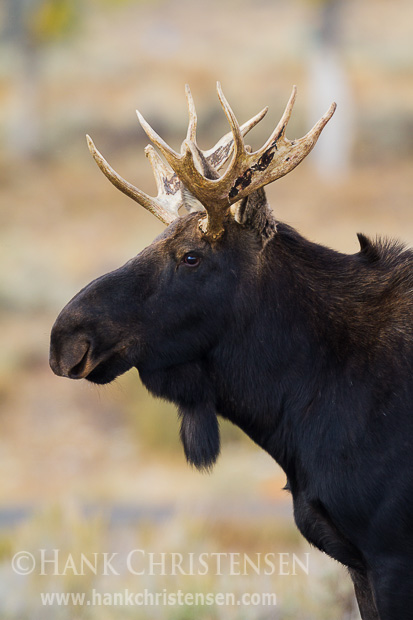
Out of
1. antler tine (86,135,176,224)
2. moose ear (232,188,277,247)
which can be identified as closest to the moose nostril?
antler tine (86,135,176,224)

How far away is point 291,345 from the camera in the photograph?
4.48 metres

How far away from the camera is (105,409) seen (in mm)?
15414

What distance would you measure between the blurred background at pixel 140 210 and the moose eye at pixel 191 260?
0.69 meters

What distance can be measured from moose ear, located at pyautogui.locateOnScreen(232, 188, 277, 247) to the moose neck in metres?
0.06

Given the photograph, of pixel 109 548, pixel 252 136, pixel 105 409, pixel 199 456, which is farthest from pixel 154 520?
pixel 252 136

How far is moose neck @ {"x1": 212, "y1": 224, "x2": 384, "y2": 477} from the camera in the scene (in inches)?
174

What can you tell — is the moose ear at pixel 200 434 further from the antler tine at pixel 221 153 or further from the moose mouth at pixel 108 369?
the antler tine at pixel 221 153

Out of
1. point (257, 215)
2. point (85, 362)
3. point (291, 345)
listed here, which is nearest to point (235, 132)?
point (257, 215)

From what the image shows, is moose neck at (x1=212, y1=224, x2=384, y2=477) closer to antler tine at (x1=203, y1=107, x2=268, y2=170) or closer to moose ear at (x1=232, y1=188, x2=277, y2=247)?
moose ear at (x1=232, y1=188, x2=277, y2=247)

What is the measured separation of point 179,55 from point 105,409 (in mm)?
23865

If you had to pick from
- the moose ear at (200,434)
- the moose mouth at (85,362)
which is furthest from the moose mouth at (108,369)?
the moose ear at (200,434)

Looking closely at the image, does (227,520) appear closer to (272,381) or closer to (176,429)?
(176,429)

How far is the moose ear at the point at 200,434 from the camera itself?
4613mm

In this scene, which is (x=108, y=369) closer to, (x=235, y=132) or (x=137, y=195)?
(x=137, y=195)
